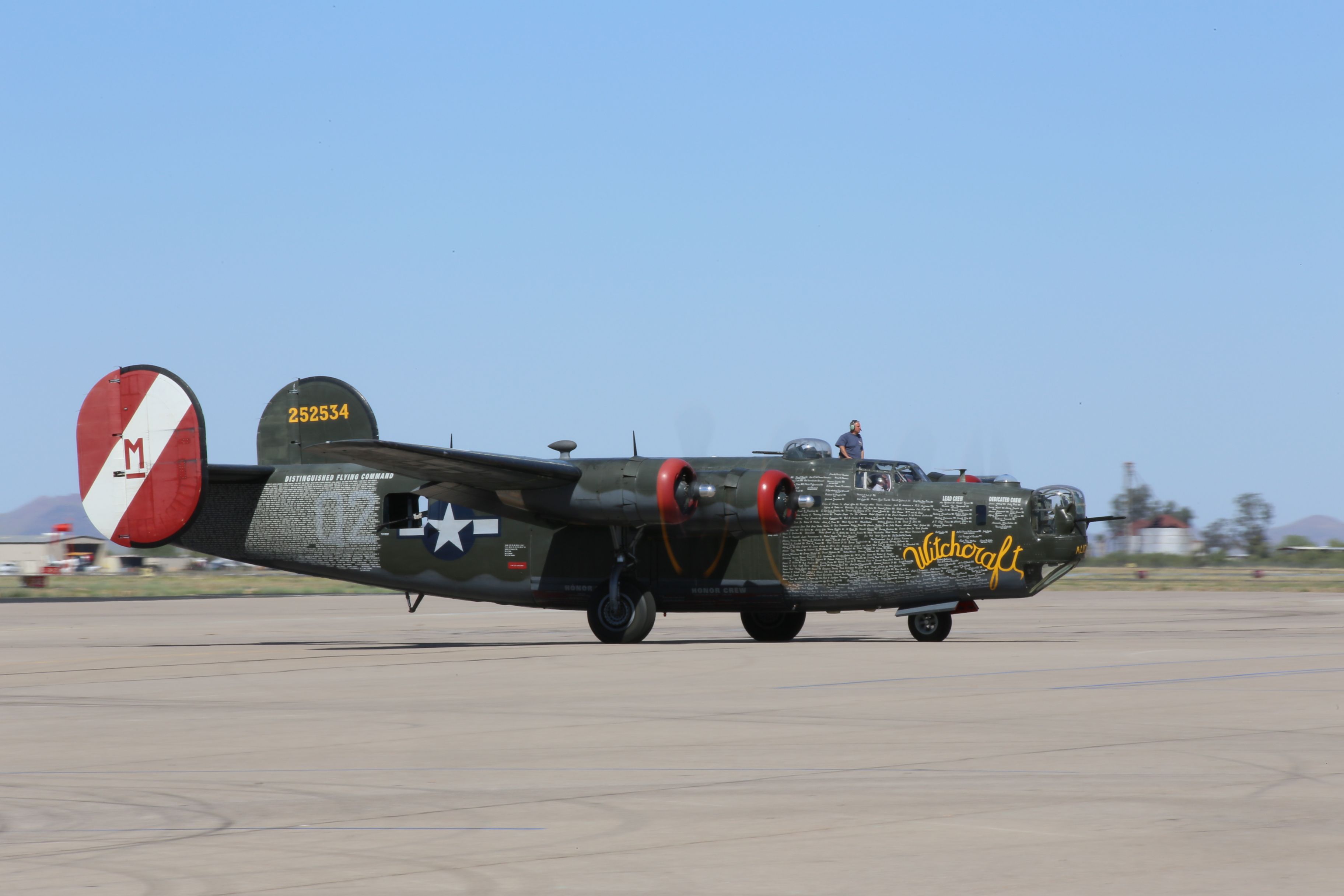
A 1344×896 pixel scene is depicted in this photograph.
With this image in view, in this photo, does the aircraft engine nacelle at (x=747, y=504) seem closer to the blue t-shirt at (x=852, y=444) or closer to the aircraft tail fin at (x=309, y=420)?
the blue t-shirt at (x=852, y=444)

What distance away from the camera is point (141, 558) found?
15950 cm

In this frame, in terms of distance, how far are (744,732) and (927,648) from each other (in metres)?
10.3

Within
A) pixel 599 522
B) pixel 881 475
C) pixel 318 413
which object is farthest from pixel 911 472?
pixel 318 413

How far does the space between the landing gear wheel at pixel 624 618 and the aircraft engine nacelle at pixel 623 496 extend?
4.16ft

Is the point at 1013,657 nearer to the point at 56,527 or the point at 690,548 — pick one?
the point at 690,548

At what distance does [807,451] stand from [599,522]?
3.60 meters

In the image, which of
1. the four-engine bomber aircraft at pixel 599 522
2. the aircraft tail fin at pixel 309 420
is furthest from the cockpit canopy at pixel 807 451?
the aircraft tail fin at pixel 309 420

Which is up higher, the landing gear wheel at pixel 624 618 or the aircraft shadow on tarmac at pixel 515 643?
the landing gear wheel at pixel 624 618

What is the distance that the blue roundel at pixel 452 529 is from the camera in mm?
25812

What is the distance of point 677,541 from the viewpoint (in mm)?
24469

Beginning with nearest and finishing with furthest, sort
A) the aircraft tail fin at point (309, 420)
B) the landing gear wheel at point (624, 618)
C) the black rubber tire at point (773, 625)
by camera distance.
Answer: the landing gear wheel at point (624, 618), the black rubber tire at point (773, 625), the aircraft tail fin at point (309, 420)

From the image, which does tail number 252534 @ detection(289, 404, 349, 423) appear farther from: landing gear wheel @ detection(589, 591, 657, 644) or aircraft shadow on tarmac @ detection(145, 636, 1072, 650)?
landing gear wheel @ detection(589, 591, 657, 644)

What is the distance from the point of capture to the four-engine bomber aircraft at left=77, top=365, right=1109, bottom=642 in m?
23.1

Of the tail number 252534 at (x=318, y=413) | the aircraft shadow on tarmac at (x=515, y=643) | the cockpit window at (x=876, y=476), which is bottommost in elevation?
the aircraft shadow on tarmac at (x=515, y=643)
